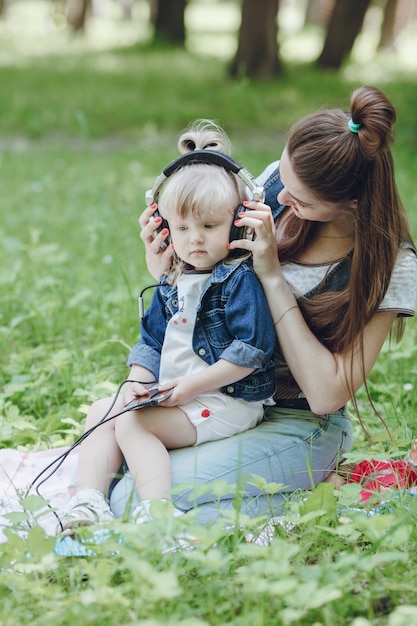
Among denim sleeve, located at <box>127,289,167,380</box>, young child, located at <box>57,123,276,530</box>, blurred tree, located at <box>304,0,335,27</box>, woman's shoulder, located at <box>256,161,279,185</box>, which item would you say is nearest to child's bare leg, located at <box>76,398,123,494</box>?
young child, located at <box>57,123,276,530</box>

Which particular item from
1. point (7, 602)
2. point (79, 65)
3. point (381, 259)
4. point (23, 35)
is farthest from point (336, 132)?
point (23, 35)

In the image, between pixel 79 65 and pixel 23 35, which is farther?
pixel 23 35

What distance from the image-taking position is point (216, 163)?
2639 mm

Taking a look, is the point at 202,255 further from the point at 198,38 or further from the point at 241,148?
the point at 198,38

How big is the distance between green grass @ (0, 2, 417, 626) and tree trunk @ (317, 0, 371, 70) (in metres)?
3.74

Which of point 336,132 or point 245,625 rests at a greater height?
point 336,132

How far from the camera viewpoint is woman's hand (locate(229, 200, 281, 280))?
99.1 inches

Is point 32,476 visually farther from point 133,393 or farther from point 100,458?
point 133,393

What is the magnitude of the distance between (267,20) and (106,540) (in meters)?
11.0

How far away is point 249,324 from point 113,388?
1060 millimetres

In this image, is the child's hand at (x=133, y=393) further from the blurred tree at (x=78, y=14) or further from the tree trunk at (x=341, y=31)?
the blurred tree at (x=78, y=14)

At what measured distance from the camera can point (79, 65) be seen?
46.0 feet

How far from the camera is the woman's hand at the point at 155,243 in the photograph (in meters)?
2.76

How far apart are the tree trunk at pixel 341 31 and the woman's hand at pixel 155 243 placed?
11.7 metres
